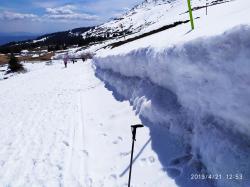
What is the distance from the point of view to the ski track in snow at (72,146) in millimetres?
5695

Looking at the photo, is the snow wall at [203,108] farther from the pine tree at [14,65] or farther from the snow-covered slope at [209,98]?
the pine tree at [14,65]

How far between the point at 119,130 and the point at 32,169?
248 centimetres

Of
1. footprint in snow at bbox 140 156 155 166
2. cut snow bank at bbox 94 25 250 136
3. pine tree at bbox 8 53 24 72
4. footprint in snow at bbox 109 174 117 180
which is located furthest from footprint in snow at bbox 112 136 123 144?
pine tree at bbox 8 53 24 72

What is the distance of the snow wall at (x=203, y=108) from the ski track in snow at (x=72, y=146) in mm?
438

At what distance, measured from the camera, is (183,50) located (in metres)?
5.32

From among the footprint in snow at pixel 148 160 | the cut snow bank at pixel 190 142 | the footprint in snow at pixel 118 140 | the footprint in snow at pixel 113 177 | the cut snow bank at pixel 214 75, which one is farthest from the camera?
the footprint in snow at pixel 118 140

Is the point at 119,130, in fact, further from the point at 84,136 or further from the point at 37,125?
the point at 37,125

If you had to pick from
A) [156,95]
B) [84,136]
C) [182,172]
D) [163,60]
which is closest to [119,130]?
[84,136]

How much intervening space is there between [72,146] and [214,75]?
4220 mm

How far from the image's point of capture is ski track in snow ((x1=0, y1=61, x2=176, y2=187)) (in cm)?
570

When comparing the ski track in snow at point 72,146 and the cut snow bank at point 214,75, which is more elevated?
the cut snow bank at point 214,75
